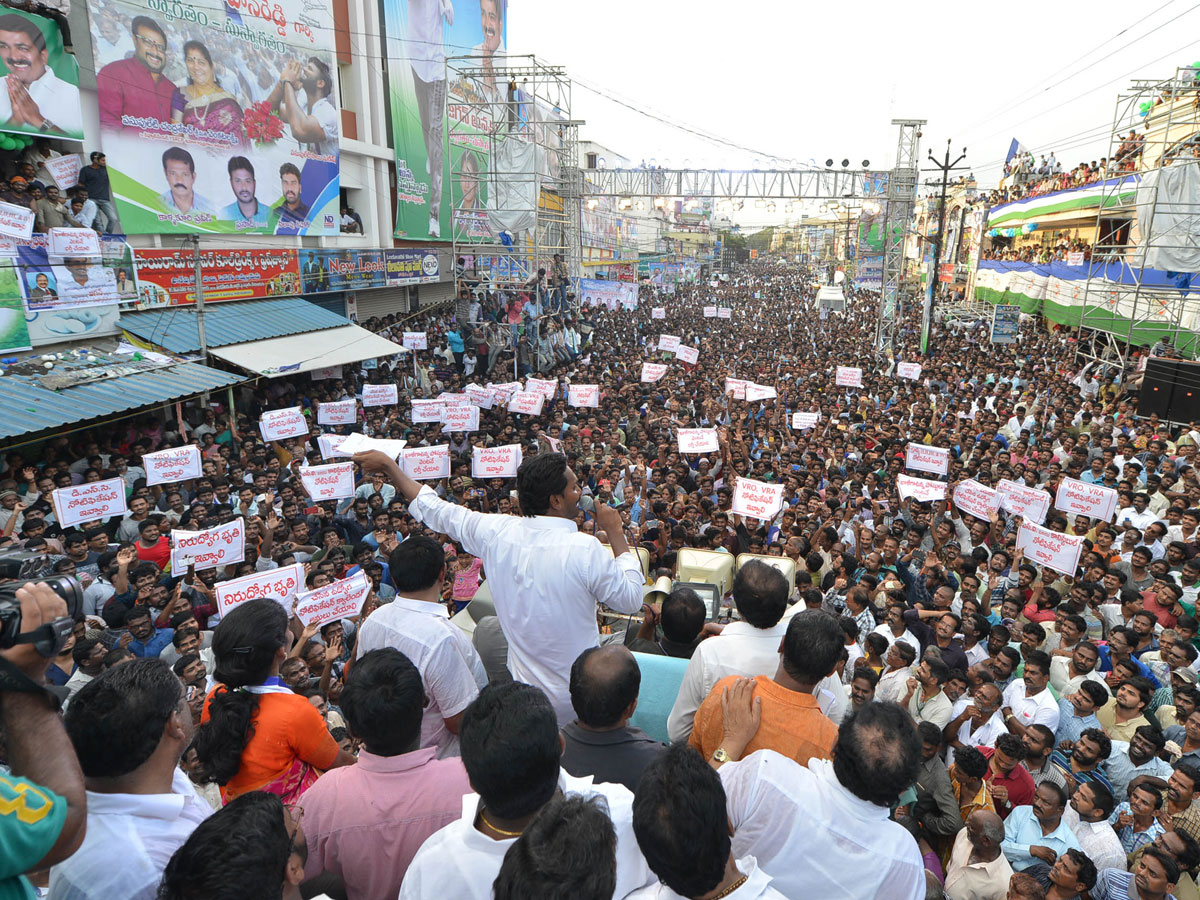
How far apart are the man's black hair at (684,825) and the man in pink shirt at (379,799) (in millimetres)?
692

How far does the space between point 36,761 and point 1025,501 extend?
26.7ft

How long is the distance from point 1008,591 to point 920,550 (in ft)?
4.71

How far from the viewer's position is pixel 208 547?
20.4ft

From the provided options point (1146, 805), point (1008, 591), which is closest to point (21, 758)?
point (1146, 805)

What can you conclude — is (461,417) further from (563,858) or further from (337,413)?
(563,858)

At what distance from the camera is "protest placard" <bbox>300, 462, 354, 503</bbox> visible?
7598 millimetres

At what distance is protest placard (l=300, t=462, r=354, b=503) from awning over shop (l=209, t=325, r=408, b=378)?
6499 millimetres

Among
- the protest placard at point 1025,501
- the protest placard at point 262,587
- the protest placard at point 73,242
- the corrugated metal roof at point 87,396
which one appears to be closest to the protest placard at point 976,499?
the protest placard at point 1025,501

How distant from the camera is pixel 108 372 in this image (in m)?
10.8

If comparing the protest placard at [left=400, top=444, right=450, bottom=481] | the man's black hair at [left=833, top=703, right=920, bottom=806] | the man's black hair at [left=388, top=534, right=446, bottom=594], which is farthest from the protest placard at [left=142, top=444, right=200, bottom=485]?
A: the man's black hair at [left=833, top=703, right=920, bottom=806]

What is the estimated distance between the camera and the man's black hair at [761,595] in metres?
2.74

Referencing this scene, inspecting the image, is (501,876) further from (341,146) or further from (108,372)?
(341,146)

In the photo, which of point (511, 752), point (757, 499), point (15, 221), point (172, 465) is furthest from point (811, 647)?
point (15, 221)

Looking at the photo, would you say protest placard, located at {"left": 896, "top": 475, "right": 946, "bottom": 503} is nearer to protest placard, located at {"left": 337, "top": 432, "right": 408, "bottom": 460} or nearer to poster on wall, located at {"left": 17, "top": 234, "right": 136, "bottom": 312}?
protest placard, located at {"left": 337, "top": 432, "right": 408, "bottom": 460}
